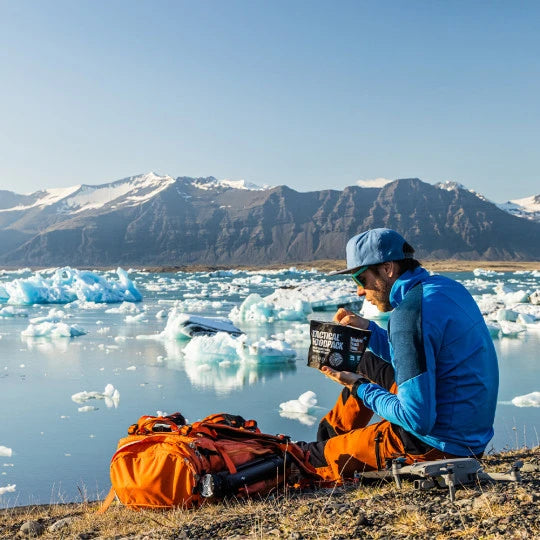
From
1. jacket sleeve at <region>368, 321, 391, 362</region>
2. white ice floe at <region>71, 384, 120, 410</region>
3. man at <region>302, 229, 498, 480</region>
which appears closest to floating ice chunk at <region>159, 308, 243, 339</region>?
white ice floe at <region>71, 384, 120, 410</region>

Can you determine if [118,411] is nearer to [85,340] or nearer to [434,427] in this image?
[434,427]

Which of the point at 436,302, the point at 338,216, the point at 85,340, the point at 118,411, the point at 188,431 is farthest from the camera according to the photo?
the point at 338,216

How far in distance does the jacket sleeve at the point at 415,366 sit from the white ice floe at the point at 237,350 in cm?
840

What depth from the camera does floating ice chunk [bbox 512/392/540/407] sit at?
301 inches

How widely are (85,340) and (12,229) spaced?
174m

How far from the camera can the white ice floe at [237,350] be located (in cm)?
1081

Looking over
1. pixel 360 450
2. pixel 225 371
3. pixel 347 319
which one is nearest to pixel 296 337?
pixel 225 371

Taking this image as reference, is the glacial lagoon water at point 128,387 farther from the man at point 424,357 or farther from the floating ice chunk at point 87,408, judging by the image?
the man at point 424,357

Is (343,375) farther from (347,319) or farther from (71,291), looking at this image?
(71,291)

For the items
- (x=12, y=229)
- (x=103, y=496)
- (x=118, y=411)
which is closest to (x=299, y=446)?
(x=103, y=496)

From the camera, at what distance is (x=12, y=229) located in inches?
6860

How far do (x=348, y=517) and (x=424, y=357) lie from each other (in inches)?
26.4

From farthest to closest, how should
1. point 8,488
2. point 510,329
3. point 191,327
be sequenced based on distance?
point 510,329
point 191,327
point 8,488

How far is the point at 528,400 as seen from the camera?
25.2 feet
